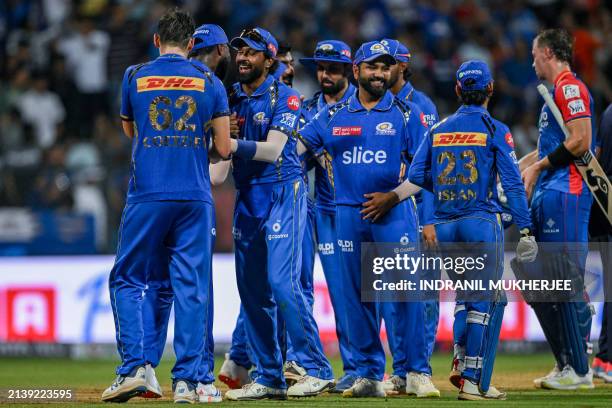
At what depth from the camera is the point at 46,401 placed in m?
8.99

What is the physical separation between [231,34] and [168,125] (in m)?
10.8

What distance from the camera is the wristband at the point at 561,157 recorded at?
10376mm

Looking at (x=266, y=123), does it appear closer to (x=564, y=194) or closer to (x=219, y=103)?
(x=219, y=103)

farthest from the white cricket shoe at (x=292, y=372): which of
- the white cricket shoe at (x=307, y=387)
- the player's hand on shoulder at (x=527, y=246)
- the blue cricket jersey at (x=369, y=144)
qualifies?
the player's hand on shoulder at (x=527, y=246)

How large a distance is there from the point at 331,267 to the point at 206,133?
6.20 feet

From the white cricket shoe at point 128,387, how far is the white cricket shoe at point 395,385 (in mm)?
2326

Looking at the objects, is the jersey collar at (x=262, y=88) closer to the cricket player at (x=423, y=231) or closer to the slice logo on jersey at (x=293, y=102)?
the slice logo on jersey at (x=293, y=102)

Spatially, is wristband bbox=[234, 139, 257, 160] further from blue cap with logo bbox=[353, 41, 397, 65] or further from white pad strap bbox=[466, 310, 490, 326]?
white pad strap bbox=[466, 310, 490, 326]

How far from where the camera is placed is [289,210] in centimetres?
962

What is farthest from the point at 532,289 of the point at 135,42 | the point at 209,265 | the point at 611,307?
the point at 135,42

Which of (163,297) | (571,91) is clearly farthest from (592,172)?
(163,297)

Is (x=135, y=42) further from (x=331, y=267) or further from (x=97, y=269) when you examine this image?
(x=331, y=267)

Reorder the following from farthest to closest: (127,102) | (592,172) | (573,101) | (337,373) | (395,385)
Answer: (337,373) < (592,172) < (573,101) < (395,385) < (127,102)

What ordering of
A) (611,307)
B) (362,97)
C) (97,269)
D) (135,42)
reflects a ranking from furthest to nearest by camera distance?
(135,42), (97,269), (611,307), (362,97)
